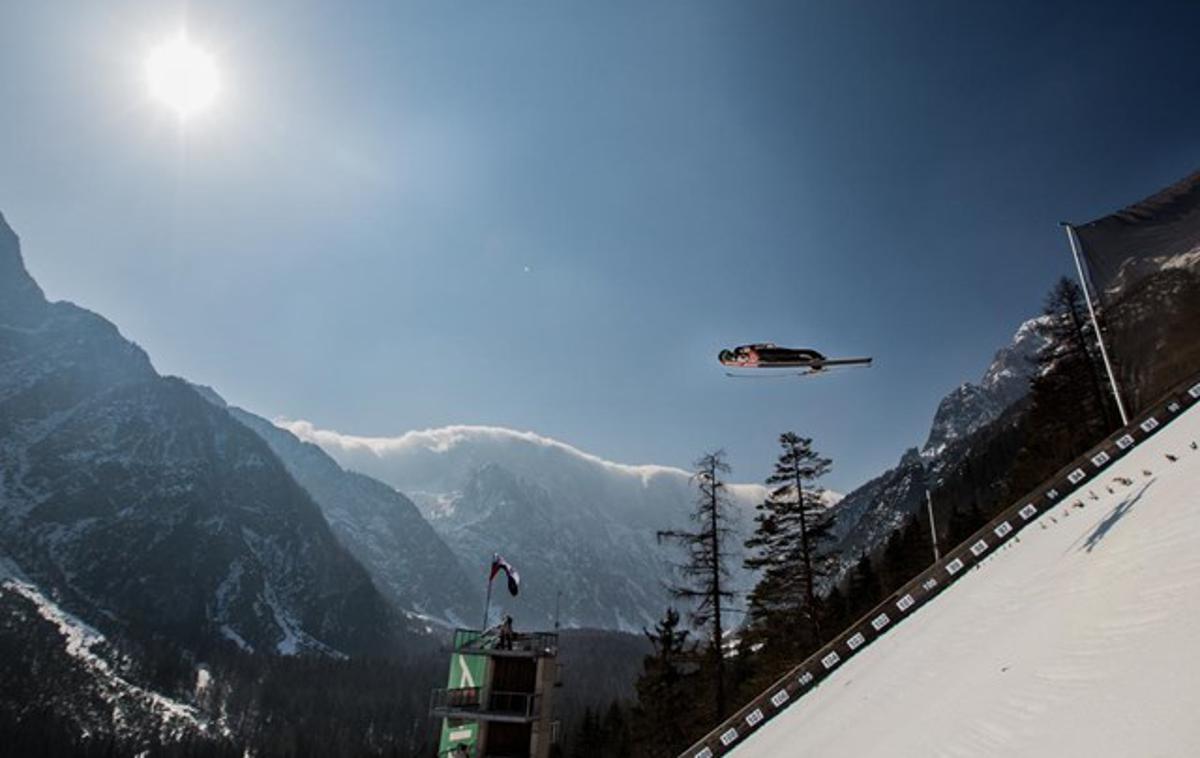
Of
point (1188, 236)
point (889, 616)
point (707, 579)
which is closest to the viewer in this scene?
point (1188, 236)

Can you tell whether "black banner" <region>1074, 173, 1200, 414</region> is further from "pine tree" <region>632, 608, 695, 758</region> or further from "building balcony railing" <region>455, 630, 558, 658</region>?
"pine tree" <region>632, 608, 695, 758</region>

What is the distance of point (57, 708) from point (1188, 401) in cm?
26690

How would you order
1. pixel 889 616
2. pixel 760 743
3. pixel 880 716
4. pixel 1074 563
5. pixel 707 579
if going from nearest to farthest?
pixel 880 716, pixel 1074 563, pixel 760 743, pixel 889 616, pixel 707 579

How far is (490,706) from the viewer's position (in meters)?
35.3

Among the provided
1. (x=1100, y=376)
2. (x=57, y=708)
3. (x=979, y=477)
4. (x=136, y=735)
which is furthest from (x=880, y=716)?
(x=57, y=708)

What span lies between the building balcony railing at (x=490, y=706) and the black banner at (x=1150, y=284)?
29249mm

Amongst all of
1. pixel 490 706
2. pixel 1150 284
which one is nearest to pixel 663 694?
pixel 490 706

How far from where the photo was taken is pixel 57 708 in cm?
19850

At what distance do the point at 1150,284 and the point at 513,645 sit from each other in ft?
106

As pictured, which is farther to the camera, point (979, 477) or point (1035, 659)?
point (979, 477)

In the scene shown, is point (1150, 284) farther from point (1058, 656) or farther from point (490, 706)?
point (490, 706)

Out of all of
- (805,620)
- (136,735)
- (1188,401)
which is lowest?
(136,735)

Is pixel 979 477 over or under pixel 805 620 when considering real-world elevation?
over

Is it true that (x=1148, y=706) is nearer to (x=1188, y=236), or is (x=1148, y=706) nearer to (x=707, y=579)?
(x=1188, y=236)
